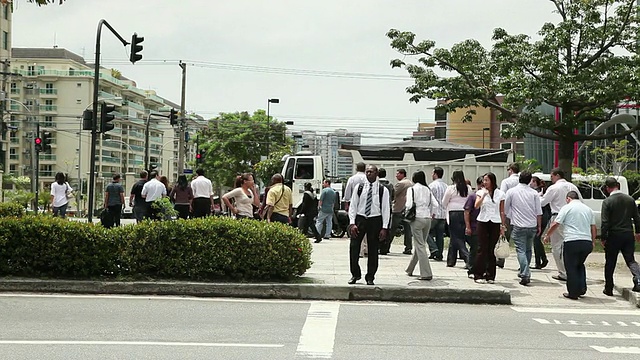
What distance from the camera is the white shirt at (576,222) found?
11164 mm

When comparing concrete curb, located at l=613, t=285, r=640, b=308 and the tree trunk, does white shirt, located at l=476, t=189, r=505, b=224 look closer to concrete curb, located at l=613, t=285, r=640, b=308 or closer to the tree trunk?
concrete curb, located at l=613, t=285, r=640, b=308

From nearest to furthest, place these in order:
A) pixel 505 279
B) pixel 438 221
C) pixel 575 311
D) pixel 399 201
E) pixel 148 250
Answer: pixel 575 311, pixel 148 250, pixel 505 279, pixel 438 221, pixel 399 201

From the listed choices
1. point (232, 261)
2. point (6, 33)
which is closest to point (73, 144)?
point (6, 33)

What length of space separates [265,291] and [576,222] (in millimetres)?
4637

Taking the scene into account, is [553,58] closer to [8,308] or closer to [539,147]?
[8,308]

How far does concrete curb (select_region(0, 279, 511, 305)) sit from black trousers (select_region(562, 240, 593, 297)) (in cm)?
102

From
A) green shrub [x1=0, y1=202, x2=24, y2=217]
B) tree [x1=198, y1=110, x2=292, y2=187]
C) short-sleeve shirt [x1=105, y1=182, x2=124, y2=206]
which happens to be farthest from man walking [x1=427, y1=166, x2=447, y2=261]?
tree [x1=198, y1=110, x2=292, y2=187]

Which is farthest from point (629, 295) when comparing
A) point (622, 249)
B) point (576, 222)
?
point (576, 222)

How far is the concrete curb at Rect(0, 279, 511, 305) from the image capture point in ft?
35.0

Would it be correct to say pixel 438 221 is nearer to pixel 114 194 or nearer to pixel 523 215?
pixel 523 215

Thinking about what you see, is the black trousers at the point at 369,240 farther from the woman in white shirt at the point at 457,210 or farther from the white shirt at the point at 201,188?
the white shirt at the point at 201,188

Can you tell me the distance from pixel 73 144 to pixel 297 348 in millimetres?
91041

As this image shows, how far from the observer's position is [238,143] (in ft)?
251

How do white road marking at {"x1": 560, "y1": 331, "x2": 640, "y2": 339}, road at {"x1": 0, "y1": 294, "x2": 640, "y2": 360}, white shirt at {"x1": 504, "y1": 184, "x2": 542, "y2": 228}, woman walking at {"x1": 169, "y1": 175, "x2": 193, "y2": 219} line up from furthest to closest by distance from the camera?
woman walking at {"x1": 169, "y1": 175, "x2": 193, "y2": 219} < white shirt at {"x1": 504, "y1": 184, "x2": 542, "y2": 228} < white road marking at {"x1": 560, "y1": 331, "x2": 640, "y2": 339} < road at {"x1": 0, "y1": 294, "x2": 640, "y2": 360}
